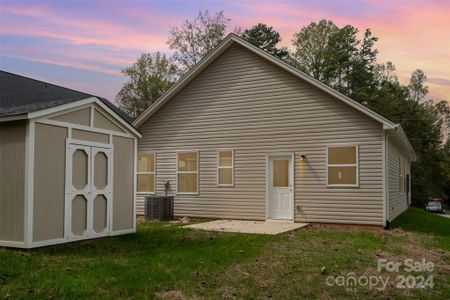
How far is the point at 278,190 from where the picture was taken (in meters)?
13.7

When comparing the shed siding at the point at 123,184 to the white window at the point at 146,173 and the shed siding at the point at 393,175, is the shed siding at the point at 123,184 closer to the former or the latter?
the white window at the point at 146,173

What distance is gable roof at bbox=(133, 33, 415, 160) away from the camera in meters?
12.0

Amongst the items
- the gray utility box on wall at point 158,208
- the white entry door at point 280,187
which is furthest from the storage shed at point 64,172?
the white entry door at point 280,187

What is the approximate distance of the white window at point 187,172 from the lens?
1491cm

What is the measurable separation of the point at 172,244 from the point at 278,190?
5437 mm

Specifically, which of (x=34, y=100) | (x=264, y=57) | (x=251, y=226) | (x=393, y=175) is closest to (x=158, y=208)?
(x=251, y=226)

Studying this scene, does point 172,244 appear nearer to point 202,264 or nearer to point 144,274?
point 202,264

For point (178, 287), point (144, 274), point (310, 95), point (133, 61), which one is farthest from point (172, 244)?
point (133, 61)

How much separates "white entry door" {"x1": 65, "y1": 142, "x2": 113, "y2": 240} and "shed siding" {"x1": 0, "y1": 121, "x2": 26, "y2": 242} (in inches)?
36.5

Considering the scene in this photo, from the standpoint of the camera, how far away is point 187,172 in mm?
15086

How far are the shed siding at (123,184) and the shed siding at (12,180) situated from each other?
2.39 meters

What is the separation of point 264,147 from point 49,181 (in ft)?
23.3

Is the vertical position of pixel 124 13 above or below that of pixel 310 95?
above

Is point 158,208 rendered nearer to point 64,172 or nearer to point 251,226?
point 251,226
